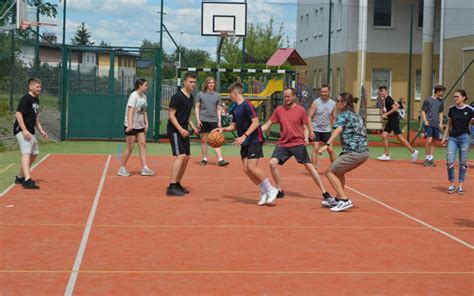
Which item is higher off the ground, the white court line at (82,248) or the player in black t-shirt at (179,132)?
the player in black t-shirt at (179,132)

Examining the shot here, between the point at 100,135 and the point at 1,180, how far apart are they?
10626mm

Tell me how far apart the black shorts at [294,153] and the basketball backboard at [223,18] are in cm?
1465

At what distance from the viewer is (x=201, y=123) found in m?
19.5

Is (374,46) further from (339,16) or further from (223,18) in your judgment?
(223,18)

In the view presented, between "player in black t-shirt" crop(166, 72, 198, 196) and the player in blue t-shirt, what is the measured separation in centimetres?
113

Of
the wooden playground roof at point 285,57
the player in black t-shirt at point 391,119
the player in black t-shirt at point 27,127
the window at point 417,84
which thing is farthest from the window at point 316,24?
the player in black t-shirt at point 27,127

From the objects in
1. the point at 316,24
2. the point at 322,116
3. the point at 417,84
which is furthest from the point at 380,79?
the point at 322,116

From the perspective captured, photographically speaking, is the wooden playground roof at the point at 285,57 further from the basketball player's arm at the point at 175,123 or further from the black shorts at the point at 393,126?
the basketball player's arm at the point at 175,123

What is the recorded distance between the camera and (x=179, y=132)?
1413 centimetres

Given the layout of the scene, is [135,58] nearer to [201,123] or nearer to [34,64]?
[34,64]

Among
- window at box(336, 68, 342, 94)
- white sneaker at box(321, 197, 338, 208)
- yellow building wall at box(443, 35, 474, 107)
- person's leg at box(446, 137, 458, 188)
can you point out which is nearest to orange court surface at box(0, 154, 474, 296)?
white sneaker at box(321, 197, 338, 208)

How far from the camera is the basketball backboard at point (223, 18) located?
27.9 m

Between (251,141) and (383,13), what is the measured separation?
32.4 m

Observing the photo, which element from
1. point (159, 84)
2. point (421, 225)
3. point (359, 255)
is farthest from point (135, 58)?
point (359, 255)
